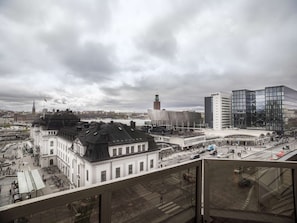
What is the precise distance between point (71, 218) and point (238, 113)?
25.7m

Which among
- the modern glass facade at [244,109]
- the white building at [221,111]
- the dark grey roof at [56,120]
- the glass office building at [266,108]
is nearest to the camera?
the dark grey roof at [56,120]

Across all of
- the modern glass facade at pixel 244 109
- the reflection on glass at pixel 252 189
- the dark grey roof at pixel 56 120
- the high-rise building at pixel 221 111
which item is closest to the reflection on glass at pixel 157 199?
the reflection on glass at pixel 252 189

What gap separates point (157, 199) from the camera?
0.73 m

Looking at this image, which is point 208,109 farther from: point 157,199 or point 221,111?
point 157,199

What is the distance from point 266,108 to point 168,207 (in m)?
24.7

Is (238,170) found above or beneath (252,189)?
above

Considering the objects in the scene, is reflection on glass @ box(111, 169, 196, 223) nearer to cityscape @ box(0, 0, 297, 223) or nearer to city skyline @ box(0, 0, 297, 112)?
cityscape @ box(0, 0, 297, 223)

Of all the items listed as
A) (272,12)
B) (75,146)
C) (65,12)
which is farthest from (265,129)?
(65,12)

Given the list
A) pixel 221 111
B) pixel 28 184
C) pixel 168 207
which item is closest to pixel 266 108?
pixel 221 111

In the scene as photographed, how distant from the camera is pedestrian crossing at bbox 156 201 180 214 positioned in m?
0.75

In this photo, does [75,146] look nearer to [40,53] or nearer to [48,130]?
[40,53]

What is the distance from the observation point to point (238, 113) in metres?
22.2

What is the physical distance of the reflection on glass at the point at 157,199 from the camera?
0.60 m

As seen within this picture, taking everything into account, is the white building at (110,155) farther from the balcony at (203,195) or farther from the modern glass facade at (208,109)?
the modern glass facade at (208,109)
